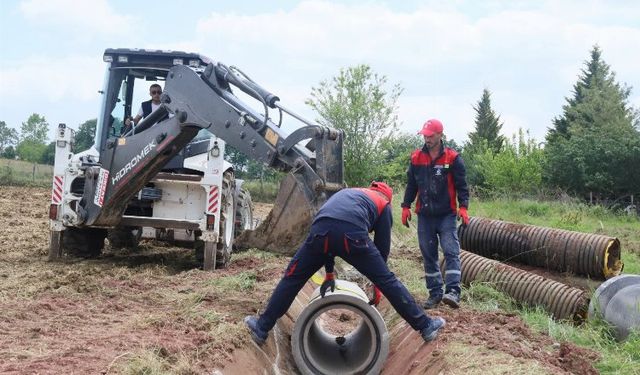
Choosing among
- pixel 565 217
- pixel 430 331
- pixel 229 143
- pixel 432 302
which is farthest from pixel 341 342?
pixel 565 217

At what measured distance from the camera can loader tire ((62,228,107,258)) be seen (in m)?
10.0

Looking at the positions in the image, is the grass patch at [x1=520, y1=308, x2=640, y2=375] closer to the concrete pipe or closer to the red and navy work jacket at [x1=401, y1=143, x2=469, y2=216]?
the concrete pipe

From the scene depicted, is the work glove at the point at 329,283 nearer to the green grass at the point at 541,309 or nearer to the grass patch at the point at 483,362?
the grass patch at the point at 483,362

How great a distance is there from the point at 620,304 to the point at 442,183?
205 cm

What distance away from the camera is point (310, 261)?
565 centimetres

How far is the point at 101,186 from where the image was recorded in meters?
9.12

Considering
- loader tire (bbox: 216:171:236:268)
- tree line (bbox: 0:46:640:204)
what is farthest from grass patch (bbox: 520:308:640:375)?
tree line (bbox: 0:46:640:204)

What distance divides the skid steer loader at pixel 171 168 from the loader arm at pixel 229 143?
0.01 m

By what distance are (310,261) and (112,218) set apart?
14.8 ft

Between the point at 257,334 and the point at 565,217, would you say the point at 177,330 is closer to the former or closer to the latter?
the point at 257,334

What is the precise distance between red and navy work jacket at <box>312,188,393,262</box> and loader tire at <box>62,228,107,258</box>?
5462 mm

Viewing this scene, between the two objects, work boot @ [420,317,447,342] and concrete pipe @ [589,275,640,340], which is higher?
concrete pipe @ [589,275,640,340]

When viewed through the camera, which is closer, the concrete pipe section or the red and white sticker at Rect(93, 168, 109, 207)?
the concrete pipe section

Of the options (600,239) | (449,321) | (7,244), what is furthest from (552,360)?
(7,244)
